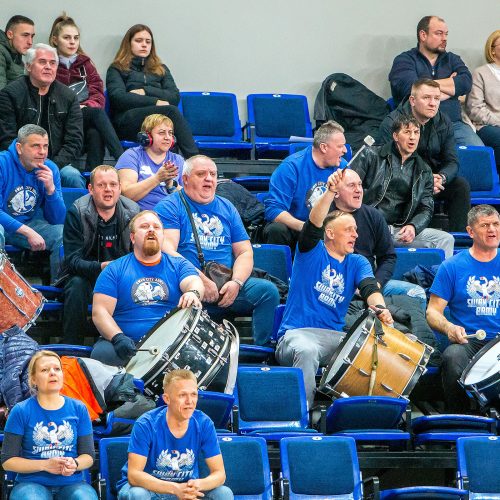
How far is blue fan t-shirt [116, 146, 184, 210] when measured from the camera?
838 centimetres

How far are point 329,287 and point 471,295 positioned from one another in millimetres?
843

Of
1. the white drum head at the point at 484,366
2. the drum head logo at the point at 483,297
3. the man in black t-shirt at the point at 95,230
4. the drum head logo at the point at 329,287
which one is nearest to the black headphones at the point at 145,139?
the man in black t-shirt at the point at 95,230

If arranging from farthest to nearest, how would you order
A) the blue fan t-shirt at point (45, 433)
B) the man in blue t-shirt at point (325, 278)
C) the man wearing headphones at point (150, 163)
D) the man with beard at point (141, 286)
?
the man wearing headphones at point (150, 163) → the man in blue t-shirt at point (325, 278) → the man with beard at point (141, 286) → the blue fan t-shirt at point (45, 433)

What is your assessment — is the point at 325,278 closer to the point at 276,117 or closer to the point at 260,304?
the point at 260,304

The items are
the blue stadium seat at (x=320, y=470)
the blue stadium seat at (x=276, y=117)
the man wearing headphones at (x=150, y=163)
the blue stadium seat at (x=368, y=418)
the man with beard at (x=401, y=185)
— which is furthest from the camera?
the blue stadium seat at (x=276, y=117)

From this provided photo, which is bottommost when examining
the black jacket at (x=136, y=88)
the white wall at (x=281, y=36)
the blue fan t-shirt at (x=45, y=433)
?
the blue fan t-shirt at (x=45, y=433)

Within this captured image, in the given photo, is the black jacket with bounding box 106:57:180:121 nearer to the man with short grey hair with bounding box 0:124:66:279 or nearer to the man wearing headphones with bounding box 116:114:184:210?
the man wearing headphones with bounding box 116:114:184:210

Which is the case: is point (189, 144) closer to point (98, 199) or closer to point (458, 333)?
point (98, 199)

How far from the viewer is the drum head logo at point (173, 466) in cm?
589

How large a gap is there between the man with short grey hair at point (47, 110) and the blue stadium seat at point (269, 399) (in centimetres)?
264

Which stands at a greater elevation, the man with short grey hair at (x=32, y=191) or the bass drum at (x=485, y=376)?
the man with short grey hair at (x=32, y=191)

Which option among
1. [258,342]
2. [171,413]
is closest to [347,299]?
[258,342]

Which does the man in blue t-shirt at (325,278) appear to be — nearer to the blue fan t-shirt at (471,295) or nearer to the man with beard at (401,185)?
the blue fan t-shirt at (471,295)

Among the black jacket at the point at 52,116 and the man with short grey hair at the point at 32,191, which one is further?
the black jacket at the point at 52,116
